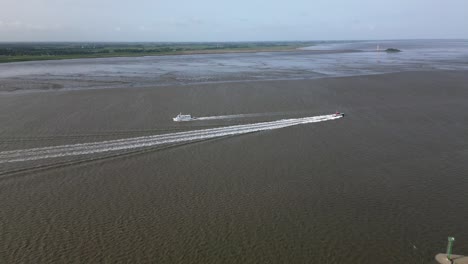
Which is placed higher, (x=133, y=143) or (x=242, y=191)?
(x=133, y=143)

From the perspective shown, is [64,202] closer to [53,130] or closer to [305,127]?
[53,130]

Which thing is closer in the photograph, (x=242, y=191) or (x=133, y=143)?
(x=242, y=191)

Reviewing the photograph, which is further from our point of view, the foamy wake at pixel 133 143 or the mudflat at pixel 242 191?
the foamy wake at pixel 133 143

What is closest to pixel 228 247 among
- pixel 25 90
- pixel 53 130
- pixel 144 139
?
pixel 144 139

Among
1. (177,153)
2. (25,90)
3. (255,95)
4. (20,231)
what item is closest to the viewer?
(20,231)
